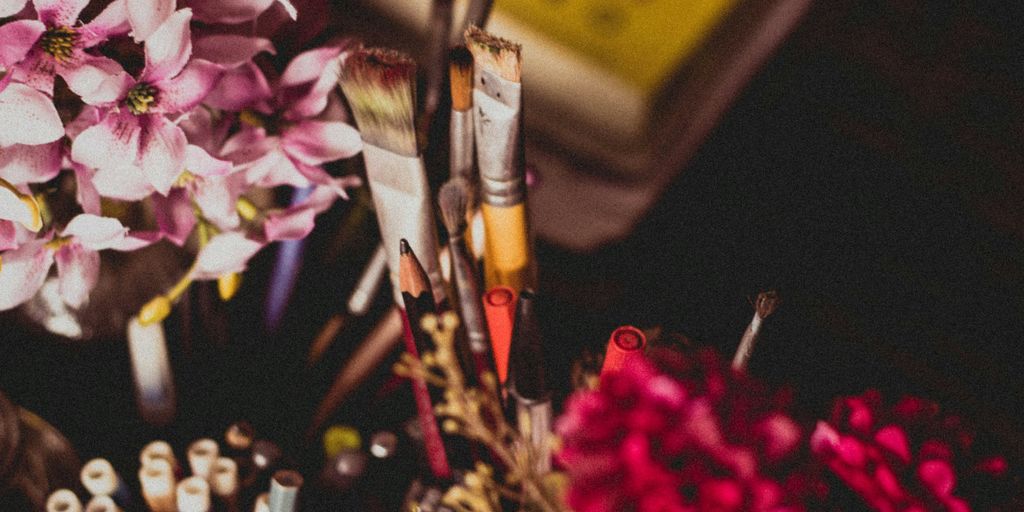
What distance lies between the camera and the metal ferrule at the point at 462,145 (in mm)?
317

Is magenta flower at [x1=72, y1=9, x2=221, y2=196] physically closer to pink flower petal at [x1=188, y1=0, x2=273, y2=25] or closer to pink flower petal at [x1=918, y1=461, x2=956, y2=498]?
pink flower petal at [x1=188, y1=0, x2=273, y2=25]

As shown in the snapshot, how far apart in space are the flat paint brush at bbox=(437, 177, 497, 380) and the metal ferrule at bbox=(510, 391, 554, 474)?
19mm

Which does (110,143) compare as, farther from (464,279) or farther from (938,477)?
(938,477)

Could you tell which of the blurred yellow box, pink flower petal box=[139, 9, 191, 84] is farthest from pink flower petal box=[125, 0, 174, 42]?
the blurred yellow box

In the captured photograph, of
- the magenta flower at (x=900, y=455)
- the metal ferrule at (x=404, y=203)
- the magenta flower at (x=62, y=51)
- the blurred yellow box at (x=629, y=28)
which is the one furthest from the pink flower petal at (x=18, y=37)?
the blurred yellow box at (x=629, y=28)

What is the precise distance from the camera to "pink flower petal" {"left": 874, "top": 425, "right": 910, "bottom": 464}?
0.25 metres

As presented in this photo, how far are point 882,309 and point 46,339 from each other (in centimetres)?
61

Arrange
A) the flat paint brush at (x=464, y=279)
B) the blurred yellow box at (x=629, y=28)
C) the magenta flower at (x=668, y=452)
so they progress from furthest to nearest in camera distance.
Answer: the blurred yellow box at (x=629, y=28) → the flat paint brush at (x=464, y=279) → the magenta flower at (x=668, y=452)

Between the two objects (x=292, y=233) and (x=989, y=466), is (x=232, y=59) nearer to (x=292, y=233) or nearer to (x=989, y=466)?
(x=292, y=233)

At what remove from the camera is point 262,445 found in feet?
1.26

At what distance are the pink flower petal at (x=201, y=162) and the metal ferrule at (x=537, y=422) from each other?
13 cm

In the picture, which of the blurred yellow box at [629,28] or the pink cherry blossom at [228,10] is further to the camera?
the blurred yellow box at [629,28]

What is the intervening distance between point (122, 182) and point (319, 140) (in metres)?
0.07

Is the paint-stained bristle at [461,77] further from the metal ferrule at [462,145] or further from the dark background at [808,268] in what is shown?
the dark background at [808,268]
